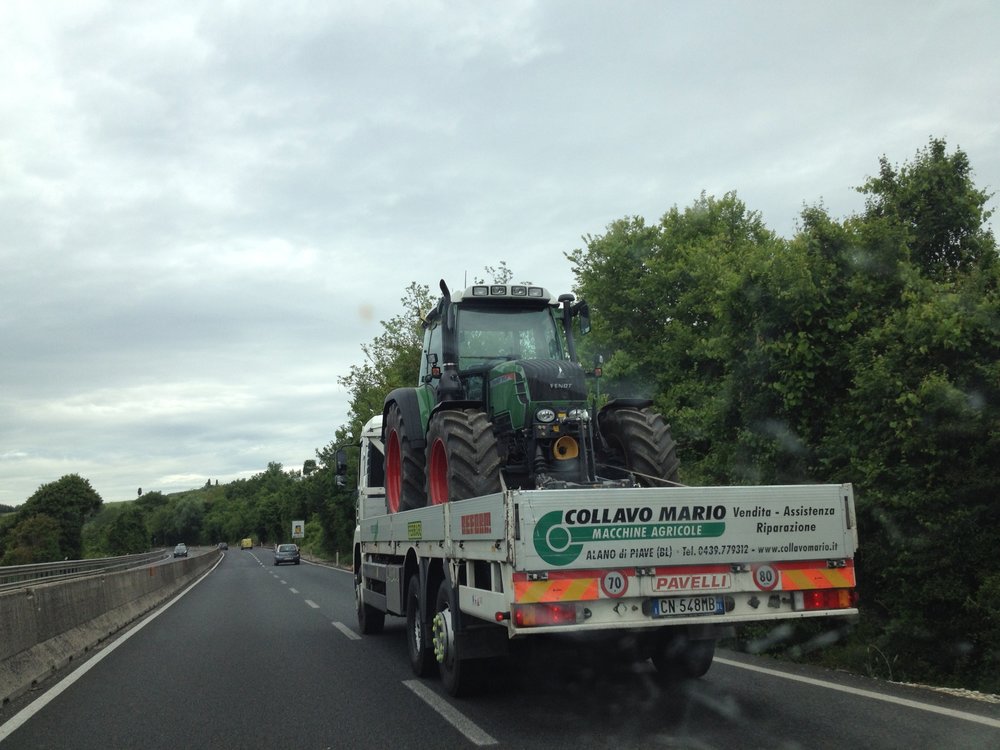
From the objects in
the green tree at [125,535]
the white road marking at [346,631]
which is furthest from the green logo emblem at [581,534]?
the green tree at [125,535]

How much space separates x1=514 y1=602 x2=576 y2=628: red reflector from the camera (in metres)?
5.48

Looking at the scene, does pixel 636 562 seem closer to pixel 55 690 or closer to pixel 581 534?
pixel 581 534

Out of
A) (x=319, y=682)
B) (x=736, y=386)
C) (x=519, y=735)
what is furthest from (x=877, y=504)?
(x=319, y=682)

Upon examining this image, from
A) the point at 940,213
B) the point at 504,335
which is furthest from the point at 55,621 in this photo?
the point at 940,213

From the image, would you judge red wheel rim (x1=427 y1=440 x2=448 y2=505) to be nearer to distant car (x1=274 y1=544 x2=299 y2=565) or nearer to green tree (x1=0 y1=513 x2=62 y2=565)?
distant car (x1=274 y1=544 x2=299 y2=565)

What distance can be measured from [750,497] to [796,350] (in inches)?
253

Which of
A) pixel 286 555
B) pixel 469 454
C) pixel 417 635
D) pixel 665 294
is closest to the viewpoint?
pixel 469 454

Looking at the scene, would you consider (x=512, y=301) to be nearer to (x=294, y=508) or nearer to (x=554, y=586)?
(x=554, y=586)

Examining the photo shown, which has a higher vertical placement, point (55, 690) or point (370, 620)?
point (55, 690)

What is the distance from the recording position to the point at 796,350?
1187 cm

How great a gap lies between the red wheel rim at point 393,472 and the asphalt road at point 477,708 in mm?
1820

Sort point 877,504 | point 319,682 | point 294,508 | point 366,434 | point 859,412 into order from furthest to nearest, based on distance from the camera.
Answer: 1. point 294,508
2. point 366,434
3. point 859,412
4. point 877,504
5. point 319,682

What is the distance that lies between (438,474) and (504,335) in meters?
1.94

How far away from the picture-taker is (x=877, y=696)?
6.79m
